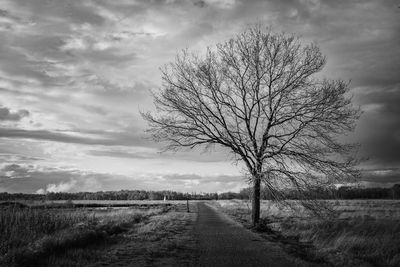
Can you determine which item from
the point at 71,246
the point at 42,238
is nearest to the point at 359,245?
the point at 71,246

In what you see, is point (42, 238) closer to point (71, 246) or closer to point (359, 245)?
point (71, 246)

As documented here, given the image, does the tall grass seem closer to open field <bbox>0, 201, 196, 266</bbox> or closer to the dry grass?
open field <bbox>0, 201, 196, 266</bbox>

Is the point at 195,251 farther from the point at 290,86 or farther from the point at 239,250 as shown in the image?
the point at 290,86

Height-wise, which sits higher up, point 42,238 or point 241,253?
point 42,238

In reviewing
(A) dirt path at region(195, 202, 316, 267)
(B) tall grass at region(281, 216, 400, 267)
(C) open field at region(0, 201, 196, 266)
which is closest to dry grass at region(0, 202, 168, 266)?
(C) open field at region(0, 201, 196, 266)

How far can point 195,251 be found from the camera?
11062 millimetres

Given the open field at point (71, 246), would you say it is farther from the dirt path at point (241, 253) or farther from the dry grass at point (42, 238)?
the dirt path at point (241, 253)

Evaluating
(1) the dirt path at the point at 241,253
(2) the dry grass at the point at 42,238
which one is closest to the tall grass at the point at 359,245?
(1) the dirt path at the point at 241,253

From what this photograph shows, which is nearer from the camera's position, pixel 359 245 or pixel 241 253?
pixel 241 253

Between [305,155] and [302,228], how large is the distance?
3.93 metres

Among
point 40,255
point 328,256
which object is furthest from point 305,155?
point 40,255

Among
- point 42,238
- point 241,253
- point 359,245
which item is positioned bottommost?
point 359,245

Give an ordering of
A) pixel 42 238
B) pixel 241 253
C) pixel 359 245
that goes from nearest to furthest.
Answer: pixel 241 253, pixel 42 238, pixel 359 245

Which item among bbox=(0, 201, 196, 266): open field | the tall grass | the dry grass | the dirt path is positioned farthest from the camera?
the tall grass
